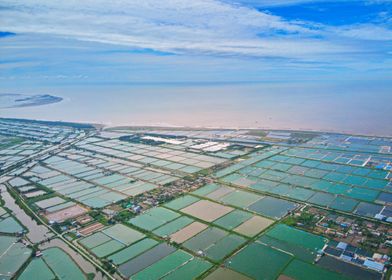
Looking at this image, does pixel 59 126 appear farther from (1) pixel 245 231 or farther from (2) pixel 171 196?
(1) pixel 245 231

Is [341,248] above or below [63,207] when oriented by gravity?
above

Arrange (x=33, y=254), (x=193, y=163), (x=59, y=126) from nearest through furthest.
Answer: (x=33, y=254) < (x=193, y=163) < (x=59, y=126)

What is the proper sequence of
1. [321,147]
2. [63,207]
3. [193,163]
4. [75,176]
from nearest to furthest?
1. [63,207]
2. [75,176]
3. [193,163]
4. [321,147]

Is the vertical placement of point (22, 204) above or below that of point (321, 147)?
below

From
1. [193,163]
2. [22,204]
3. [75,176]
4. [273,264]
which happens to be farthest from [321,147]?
[22,204]

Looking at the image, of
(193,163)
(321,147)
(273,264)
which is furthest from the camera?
(321,147)

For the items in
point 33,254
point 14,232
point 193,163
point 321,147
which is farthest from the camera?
point 321,147

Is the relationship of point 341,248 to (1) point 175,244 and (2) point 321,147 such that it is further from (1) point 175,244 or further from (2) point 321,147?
(2) point 321,147

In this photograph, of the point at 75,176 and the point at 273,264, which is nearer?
the point at 273,264

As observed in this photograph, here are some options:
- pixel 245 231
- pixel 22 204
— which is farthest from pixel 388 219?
pixel 22 204
